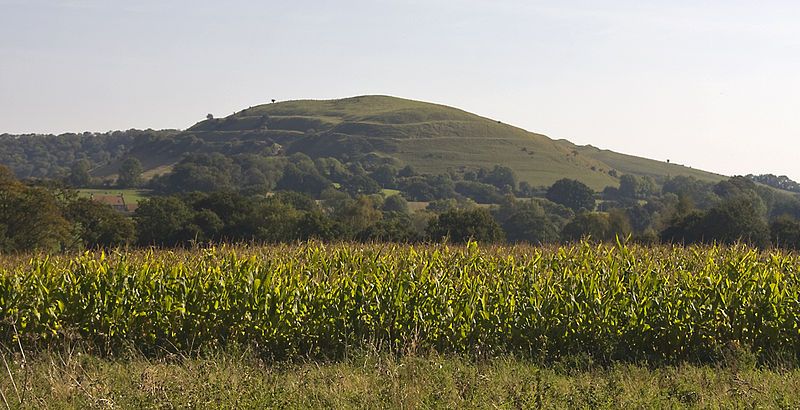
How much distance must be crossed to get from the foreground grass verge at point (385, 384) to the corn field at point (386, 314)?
0.44 m

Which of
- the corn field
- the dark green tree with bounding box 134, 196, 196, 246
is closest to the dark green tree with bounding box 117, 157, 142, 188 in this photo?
the dark green tree with bounding box 134, 196, 196, 246

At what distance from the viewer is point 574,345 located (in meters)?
11.7

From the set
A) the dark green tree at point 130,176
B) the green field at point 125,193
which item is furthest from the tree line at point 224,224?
the dark green tree at point 130,176

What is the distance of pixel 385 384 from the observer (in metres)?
9.36

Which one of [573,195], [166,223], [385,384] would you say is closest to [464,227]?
[166,223]

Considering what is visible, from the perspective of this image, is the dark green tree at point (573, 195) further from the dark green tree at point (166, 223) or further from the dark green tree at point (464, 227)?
the dark green tree at point (166, 223)

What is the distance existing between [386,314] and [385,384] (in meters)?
2.30

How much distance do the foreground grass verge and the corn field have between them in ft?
1.45

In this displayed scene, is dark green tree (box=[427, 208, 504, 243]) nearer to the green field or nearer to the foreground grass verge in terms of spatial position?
the foreground grass verge

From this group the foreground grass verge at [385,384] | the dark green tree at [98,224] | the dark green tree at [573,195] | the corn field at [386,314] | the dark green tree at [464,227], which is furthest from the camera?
the dark green tree at [573,195]

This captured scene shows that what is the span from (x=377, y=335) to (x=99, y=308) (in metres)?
4.17

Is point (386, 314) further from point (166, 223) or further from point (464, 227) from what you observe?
point (166, 223)

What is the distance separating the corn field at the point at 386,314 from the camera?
1152cm

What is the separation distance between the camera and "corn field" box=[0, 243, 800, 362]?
11.5 m
